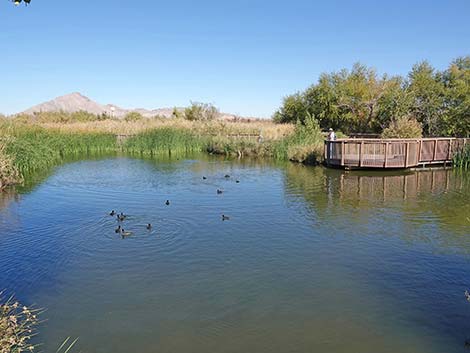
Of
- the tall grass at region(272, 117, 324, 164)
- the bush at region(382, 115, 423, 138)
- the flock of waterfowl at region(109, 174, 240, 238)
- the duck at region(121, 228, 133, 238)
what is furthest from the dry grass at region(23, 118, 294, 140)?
the duck at region(121, 228, 133, 238)

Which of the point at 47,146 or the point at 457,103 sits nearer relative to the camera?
the point at 47,146

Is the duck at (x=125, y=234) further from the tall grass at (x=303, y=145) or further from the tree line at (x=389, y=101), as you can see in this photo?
the tree line at (x=389, y=101)

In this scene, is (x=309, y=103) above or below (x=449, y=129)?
above

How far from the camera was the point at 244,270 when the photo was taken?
23.3 feet

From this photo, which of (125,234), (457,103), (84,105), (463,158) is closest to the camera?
(125,234)

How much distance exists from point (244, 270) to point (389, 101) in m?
26.4

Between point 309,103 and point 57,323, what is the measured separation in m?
37.2

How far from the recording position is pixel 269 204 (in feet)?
41.2

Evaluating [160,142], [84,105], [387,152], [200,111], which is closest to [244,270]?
[387,152]

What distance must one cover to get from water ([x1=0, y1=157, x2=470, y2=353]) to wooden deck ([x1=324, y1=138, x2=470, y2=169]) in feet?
18.6

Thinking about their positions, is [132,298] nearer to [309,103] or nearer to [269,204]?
[269,204]

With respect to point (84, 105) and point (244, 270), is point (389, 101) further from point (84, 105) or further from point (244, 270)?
point (84, 105)

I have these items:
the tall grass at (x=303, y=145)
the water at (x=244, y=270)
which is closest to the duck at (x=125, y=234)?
the water at (x=244, y=270)

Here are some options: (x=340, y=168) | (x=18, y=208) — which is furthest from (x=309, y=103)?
(x=18, y=208)
